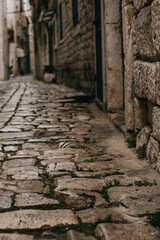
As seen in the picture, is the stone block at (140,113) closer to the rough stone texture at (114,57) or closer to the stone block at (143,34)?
the stone block at (143,34)

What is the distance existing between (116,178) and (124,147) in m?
1.00

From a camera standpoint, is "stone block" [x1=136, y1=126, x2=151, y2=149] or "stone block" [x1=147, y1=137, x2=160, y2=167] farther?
"stone block" [x1=136, y1=126, x2=151, y2=149]

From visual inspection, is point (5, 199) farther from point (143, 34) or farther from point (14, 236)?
point (143, 34)

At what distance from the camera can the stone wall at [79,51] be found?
739 cm

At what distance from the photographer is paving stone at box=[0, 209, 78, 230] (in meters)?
1.79

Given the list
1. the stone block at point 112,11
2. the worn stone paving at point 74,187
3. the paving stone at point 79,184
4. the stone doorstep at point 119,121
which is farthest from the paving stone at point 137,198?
the stone block at point 112,11

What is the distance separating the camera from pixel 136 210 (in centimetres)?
195

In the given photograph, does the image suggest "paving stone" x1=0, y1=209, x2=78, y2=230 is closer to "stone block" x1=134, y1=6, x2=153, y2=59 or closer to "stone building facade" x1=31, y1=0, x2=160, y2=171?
"stone building facade" x1=31, y1=0, x2=160, y2=171

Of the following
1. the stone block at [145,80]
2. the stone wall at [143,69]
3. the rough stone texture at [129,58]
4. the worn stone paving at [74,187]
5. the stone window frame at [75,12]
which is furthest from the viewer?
the stone window frame at [75,12]

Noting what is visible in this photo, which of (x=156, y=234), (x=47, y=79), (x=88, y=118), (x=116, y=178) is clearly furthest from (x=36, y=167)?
(x=47, y=79)

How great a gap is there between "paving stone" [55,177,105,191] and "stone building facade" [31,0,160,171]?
1.75 feet

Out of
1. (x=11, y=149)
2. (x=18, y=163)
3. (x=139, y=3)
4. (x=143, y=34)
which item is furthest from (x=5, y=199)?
(x=139, y=3)

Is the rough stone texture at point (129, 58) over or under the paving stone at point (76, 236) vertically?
over

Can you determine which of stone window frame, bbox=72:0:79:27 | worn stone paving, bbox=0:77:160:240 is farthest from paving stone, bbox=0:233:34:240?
stone window frame, bbox=72:0:79:27
